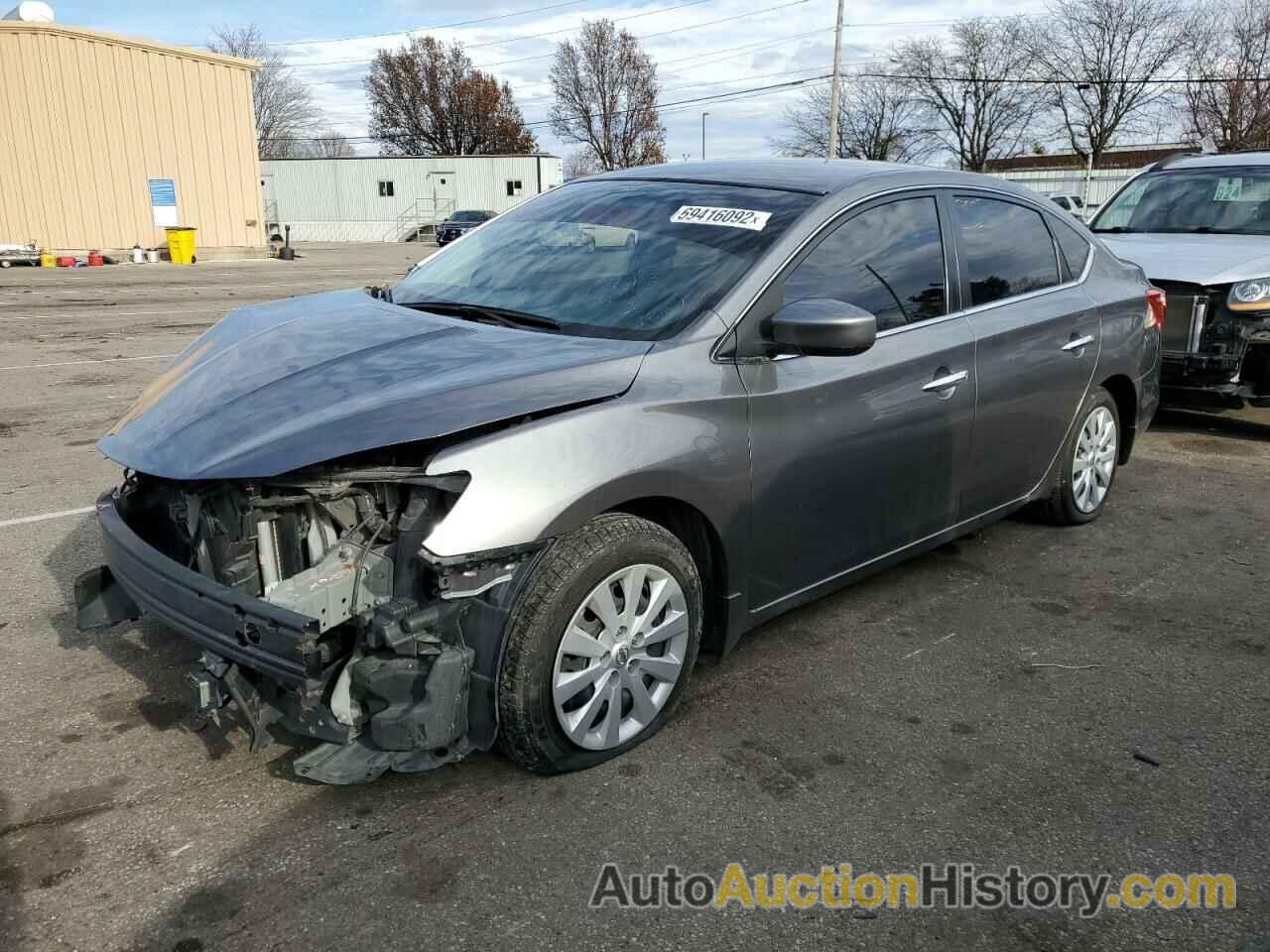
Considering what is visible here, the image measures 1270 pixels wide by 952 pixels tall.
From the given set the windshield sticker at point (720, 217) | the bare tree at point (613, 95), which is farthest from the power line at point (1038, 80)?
the windshield sticker at point (720, 217)

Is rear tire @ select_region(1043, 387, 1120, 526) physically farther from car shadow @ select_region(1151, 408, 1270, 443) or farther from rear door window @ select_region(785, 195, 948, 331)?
car shadow @ select_region(1151, 408, 1270, 443)

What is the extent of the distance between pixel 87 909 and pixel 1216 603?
13.9 feet

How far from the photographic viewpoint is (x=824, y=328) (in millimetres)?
3023

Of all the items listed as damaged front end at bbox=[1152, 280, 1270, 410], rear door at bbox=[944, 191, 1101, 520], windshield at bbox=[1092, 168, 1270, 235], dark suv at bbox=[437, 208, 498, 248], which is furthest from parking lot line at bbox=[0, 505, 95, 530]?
dark suv at bbox=[437, 208, 498, 248]

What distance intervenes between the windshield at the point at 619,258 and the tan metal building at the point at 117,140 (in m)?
30.1

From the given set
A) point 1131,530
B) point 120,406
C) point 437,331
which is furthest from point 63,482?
point 1131,530

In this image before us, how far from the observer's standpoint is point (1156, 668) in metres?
3.71

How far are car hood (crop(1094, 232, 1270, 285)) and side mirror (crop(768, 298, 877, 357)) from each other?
14.5ft

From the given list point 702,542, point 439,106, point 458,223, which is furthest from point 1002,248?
point 439,106

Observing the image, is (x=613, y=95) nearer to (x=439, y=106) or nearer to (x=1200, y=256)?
(x=439, y=106)

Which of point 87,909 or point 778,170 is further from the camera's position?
point 778,170

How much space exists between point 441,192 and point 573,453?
182 ft

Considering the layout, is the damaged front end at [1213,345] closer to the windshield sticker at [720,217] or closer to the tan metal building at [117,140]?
the windshield sticker at [720,217]

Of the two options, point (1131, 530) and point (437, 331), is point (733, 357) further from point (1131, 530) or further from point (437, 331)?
point (1131, 530)
